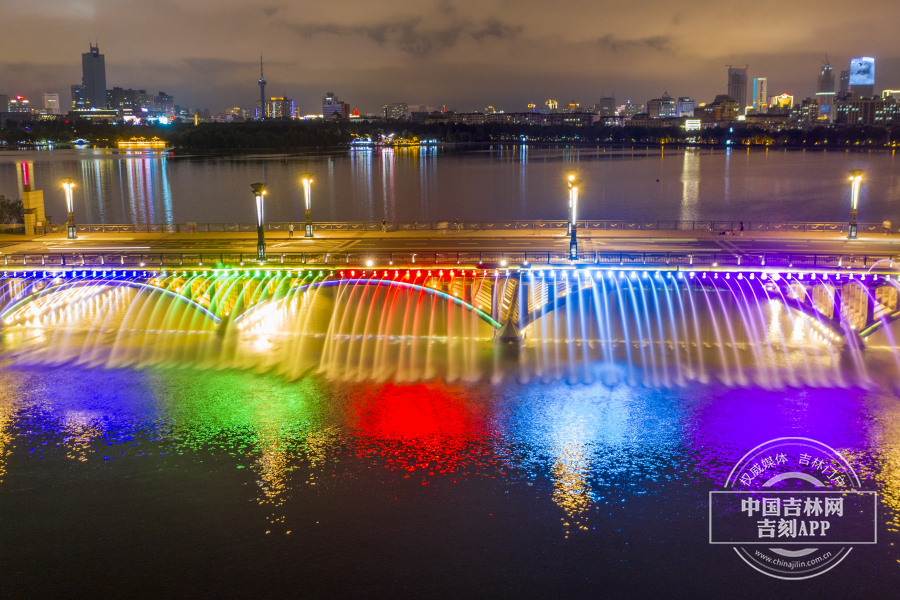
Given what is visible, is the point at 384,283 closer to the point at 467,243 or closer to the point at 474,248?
the point at 474,248

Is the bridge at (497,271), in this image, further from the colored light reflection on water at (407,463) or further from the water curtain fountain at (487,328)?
the colored light reflection on water at (407,463)

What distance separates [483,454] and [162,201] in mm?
89655

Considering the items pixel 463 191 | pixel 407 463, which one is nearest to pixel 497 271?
pixel 407 463

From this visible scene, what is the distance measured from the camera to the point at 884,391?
94.8 ft

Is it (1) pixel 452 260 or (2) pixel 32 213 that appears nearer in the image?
(1) pixel 452 260

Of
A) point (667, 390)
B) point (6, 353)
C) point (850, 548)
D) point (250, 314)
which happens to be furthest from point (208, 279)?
point (850, 548)

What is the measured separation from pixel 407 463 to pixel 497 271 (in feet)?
39.2

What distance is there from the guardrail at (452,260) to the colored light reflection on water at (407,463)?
18.9 feet

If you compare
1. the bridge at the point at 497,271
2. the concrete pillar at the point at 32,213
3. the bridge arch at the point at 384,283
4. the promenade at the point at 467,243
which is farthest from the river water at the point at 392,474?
the concrete pillar at the point at 32,213

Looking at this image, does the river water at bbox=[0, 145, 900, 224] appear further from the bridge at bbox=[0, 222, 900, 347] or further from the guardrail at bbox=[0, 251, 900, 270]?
the guardrail at bbox=[0, 251, 900, 270]

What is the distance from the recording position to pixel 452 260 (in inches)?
1367

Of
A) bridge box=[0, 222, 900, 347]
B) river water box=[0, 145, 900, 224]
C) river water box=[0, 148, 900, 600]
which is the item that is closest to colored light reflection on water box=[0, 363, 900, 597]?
river water box=[0, 148, 900, 600]

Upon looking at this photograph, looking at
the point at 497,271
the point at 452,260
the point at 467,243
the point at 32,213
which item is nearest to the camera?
Answer: the point at 497,271

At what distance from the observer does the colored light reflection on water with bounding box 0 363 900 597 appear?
19797 mm
